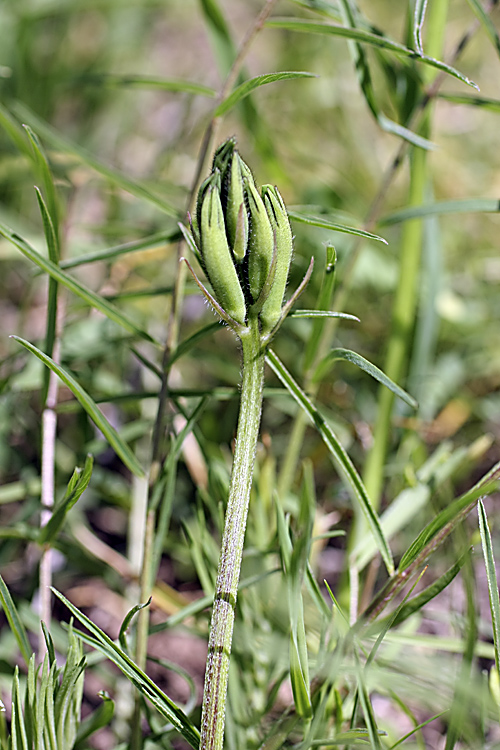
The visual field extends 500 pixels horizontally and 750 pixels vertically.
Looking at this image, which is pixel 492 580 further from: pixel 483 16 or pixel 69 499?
pixel 483 16

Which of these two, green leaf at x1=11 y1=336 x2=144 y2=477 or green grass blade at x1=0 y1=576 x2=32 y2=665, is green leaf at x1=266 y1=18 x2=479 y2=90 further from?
green grass blade at x1=0 y1=576 x2=32 y2=665

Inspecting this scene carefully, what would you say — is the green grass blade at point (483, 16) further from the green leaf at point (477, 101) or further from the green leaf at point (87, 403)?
the green leaf at point (87, 403)

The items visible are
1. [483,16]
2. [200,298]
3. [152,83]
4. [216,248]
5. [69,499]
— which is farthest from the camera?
[200,298]

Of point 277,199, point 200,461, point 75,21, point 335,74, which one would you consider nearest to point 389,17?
point 335,74

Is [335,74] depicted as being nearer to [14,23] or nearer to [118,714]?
[14,23]

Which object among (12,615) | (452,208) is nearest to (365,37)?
(452,208)

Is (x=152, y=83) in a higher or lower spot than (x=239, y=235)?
higher
